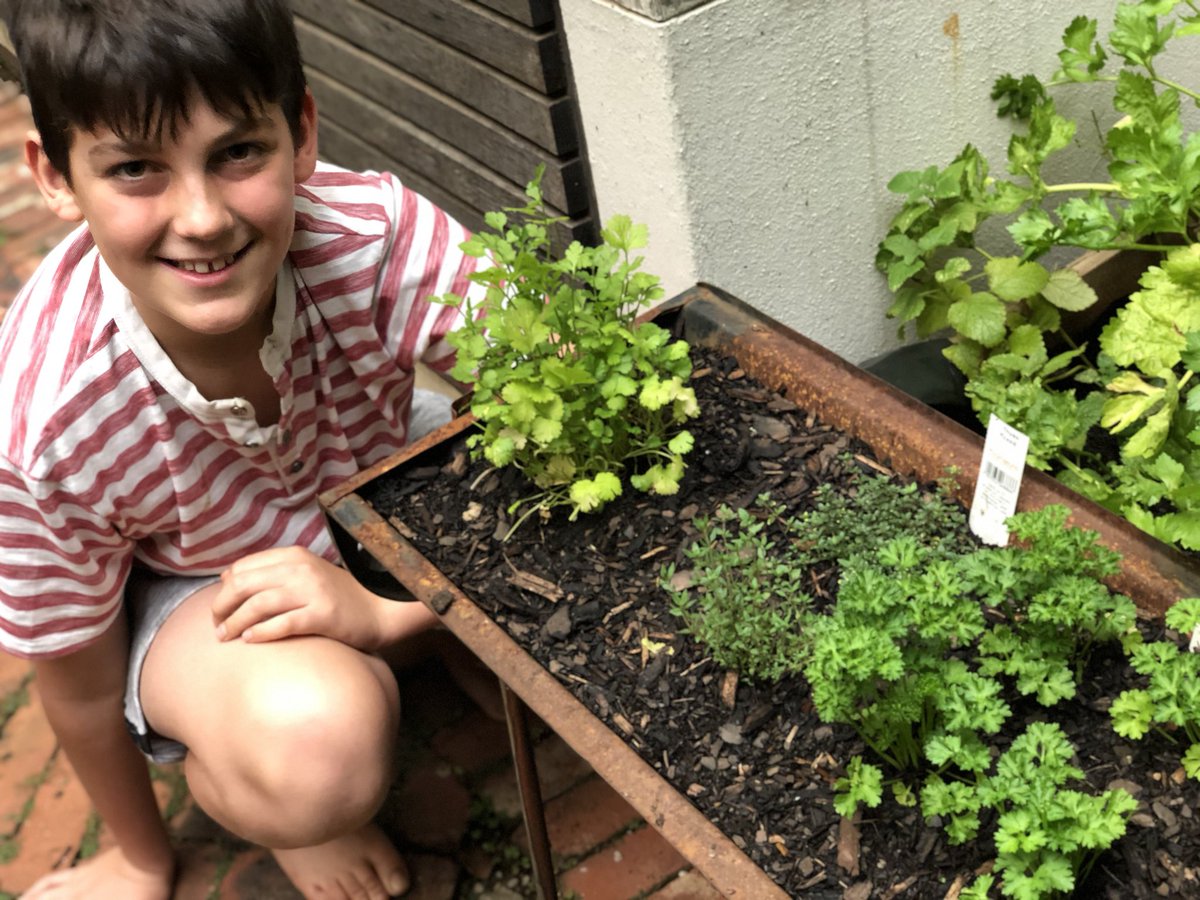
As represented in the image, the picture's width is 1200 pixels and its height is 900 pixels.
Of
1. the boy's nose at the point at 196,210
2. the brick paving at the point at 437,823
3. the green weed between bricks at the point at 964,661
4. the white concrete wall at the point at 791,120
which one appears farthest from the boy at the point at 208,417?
the green weed between bricks at the point at 964,661

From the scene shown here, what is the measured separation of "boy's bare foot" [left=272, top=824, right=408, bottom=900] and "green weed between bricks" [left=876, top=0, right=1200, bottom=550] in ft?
3.92

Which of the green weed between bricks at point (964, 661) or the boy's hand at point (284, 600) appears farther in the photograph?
the boy's hand at point (284, 600)

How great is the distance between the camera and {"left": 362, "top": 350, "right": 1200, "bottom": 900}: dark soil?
1.28 m

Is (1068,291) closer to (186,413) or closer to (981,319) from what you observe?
(981,319)

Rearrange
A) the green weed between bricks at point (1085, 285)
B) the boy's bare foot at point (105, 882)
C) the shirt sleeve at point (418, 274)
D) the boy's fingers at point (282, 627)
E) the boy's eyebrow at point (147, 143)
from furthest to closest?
the boy's bare foot at point (105, 882) < the shirt sleeve at point (418, 274) < the boy's fingers at point (282, 627) < the green weed between bricks at point (1085, 285) < the boy's eyebrow at point (147, 143)

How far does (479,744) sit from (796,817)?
3.60 ft

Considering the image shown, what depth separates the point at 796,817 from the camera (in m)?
1.34

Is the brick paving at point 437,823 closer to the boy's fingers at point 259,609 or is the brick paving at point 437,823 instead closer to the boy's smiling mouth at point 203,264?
the boy's fingers at point 259,609

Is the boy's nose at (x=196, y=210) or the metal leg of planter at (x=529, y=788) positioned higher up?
the boy's nose at (x=196, y=210)

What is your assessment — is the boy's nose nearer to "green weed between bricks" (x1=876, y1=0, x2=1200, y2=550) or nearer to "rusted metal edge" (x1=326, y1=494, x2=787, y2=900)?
"rusted metal edge" (x1=326, y1=494, x2=787, y2=900)

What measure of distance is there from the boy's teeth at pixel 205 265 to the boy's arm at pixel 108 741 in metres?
0.66

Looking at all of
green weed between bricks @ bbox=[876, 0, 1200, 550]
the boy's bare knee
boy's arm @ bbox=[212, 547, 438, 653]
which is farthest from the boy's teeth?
green weed between bricks @ bbox=[876, 0, 1200, 550]

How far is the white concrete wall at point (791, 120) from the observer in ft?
6.25

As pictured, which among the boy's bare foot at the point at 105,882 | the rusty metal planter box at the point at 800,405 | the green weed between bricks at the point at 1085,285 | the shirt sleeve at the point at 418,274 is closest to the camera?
the rusty metal planter box at the point at 800,405
